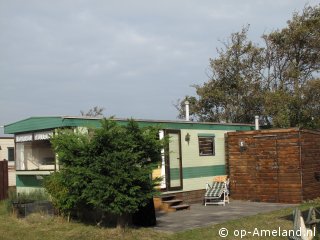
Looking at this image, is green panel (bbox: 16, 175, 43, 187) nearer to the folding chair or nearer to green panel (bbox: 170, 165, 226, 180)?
green panel (bbox: 170, 165, 226, 180)

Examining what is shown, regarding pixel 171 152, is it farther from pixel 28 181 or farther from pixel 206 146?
pixel 28 181

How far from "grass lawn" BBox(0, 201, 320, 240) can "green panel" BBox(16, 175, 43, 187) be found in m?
1.74

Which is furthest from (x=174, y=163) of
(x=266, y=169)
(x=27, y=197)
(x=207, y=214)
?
(x=27, y=197)

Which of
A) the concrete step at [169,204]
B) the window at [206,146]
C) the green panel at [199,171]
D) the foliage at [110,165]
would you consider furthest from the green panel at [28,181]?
the window at [206,146]

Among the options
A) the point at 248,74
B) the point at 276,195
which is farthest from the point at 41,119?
the point at 248,74

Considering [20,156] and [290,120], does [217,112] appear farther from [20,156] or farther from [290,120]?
[20,156]

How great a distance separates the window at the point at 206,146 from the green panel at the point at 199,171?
1.49 feet

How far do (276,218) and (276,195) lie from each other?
3.46 metres

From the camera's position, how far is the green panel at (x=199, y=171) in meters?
13.1

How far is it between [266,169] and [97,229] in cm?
657

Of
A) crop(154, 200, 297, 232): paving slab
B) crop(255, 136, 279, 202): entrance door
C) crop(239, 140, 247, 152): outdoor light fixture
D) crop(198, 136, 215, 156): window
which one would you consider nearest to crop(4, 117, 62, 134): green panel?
crop(154, 200, 297, 232): paving slab

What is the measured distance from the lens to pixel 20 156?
1277 cm

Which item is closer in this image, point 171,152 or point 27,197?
point 27,197

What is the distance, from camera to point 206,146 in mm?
14438
